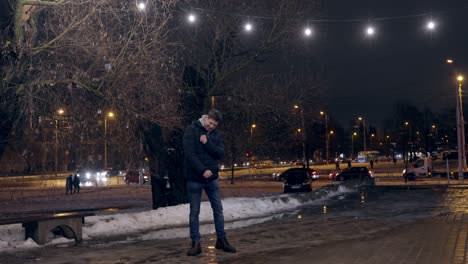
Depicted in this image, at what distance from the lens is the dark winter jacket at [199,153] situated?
9.41m

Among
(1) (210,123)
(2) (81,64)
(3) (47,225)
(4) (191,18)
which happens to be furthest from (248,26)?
(1) (210,123)

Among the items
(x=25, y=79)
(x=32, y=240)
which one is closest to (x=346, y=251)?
(x=32, y=240)

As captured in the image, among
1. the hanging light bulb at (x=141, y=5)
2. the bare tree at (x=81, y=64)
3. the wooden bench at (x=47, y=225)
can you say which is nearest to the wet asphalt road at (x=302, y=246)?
the wooden bench at (x=47, y=225)

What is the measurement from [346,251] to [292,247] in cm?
110

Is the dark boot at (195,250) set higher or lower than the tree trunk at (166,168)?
lower

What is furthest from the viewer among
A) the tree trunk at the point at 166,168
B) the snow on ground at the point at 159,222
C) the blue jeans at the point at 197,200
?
the tree trunk at the point at 166,168

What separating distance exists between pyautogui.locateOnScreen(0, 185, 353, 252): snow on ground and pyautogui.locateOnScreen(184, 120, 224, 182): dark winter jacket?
4039 mm

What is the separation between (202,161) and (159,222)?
24.5 ft

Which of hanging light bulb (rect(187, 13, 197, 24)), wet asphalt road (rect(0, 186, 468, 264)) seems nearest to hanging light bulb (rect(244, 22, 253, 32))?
hanging light bulb (rect(187, 13, 197, 24))

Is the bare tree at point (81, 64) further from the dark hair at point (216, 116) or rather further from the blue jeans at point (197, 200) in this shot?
the blue jeans at point (197, 200)

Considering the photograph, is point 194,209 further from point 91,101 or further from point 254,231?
point 91,101

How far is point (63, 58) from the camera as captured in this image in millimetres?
13594

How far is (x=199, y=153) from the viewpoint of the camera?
948 cm

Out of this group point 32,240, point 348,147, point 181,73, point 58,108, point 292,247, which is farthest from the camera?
point 348,147
